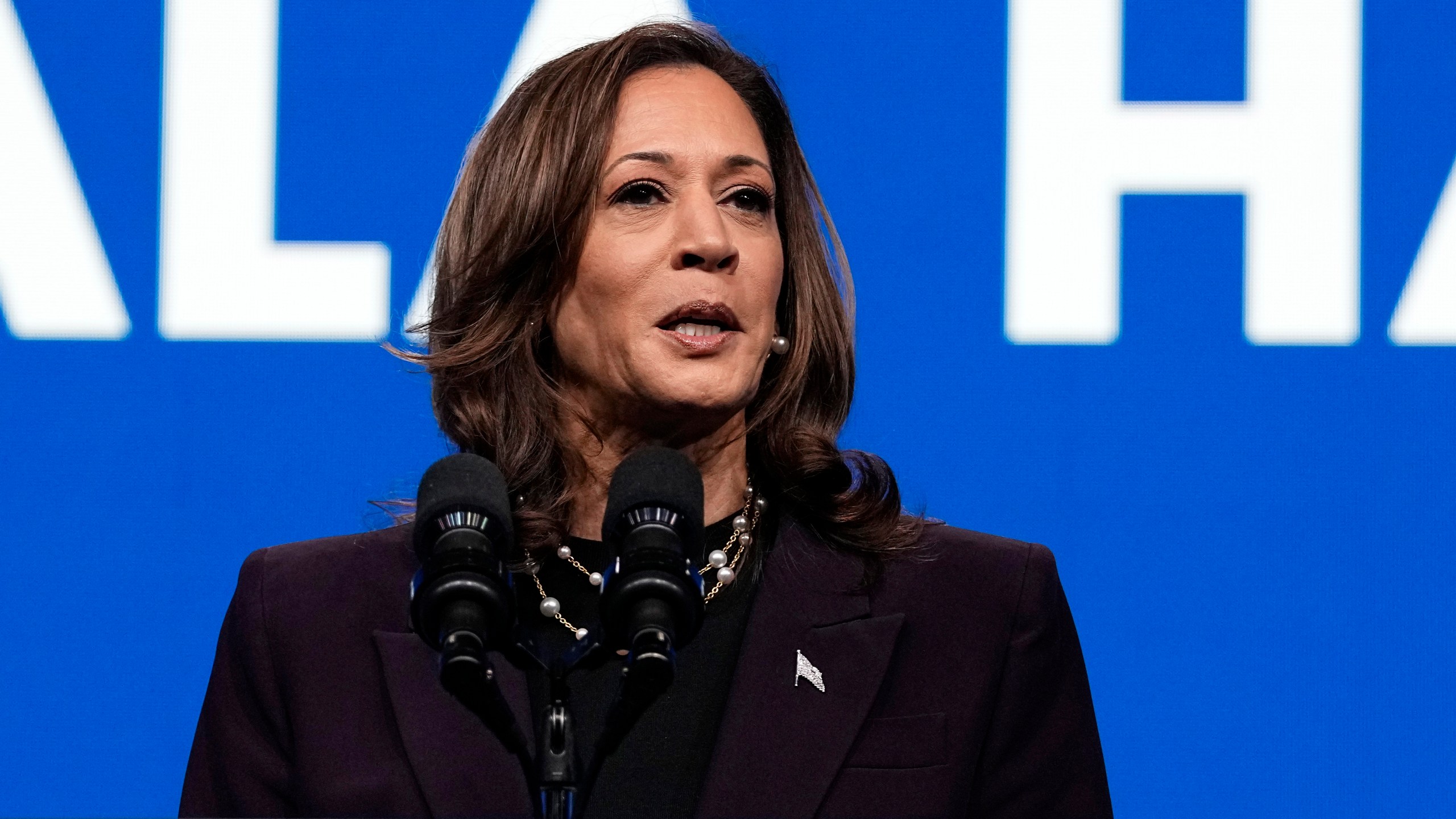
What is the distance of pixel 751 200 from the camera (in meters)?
2.24

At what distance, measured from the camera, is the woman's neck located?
2.23m

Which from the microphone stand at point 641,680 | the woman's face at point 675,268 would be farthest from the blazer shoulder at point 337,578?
the microphone stand at point 641,680

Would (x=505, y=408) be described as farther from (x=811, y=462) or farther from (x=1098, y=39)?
(x=1098, y=39)

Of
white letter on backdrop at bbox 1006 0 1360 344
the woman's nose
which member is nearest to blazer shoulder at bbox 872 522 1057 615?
the woman's nose

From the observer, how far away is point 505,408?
2.32 meters

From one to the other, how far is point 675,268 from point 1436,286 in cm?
139

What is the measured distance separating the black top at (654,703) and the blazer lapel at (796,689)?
44mm

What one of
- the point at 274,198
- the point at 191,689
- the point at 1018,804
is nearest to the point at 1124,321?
the point at 1018,804

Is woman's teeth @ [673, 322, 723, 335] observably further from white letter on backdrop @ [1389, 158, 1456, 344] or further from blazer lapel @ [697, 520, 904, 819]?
white letter on backdrop @ [1389, 158, 1456, 344]

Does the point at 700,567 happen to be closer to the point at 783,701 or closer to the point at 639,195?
the point at 783,701

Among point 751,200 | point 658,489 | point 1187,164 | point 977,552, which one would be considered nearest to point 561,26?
point 751,200

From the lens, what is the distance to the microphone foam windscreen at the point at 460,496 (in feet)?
4.40

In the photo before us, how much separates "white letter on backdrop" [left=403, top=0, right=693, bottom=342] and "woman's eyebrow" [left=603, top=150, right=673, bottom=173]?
2.53ft

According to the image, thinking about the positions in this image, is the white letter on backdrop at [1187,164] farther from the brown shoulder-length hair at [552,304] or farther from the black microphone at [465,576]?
the black microphone at [465,576]
